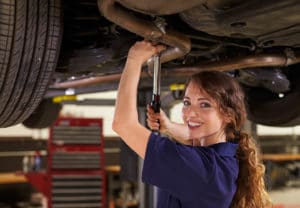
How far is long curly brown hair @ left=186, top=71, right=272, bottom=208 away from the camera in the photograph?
116 centimetres

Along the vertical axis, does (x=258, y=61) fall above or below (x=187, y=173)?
above

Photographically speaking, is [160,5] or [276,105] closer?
[160,5]

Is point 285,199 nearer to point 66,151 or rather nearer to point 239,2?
point 66,151

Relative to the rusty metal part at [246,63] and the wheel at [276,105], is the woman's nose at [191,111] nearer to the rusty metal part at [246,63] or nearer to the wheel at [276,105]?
the rusty metal part at [246,63]

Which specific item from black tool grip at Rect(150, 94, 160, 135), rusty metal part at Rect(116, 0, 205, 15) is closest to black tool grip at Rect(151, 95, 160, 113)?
black tool grip at Rect(150, 94, 160, 135)

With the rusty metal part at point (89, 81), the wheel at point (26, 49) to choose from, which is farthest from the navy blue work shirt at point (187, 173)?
the rusty metal part at point (89, 81)

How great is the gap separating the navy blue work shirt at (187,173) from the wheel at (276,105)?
101 centimetres

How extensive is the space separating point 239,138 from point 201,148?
0.20 meters

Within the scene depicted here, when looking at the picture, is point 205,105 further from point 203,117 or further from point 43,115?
point 43,115

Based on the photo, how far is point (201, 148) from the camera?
3.58ft

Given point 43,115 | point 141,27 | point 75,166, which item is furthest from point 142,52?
point 75,166

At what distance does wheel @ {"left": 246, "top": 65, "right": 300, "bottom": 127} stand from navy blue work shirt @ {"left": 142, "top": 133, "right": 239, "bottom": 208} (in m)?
1.01

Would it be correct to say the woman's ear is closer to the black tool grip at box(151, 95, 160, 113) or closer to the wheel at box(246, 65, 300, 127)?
the black tool grip at box(151, 95, 160, 113)

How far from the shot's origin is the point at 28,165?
5.09 metres
